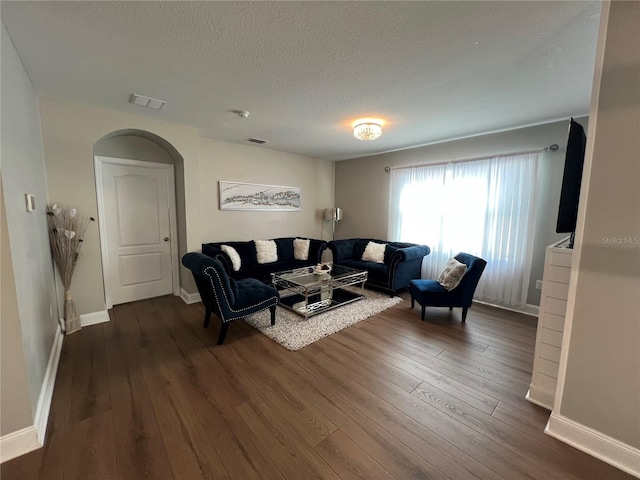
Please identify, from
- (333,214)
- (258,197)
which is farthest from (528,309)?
(258,197)

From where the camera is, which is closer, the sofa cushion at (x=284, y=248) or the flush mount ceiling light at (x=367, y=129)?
the flush mount ceiling light at (x=367, y=129)

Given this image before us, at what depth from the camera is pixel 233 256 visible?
387 cm

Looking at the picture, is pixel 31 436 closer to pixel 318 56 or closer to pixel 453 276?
pixel 318 56

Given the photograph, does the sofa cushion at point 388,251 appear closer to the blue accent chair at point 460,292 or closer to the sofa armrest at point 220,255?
the blue accent chair at point 460,292

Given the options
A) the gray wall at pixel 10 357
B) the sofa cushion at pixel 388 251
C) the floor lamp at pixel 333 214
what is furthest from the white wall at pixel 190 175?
the gray wall at pixel 10 357

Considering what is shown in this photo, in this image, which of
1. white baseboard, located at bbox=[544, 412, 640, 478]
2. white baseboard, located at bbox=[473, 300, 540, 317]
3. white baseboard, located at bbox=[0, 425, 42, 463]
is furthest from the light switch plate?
white baseboard, located at bbox=[473, 300, 540, 317]

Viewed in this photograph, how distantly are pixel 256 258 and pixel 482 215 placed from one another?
141 inches

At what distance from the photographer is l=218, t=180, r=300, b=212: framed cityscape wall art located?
4.40m

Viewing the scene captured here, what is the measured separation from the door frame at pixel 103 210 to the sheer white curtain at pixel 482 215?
3848 mm

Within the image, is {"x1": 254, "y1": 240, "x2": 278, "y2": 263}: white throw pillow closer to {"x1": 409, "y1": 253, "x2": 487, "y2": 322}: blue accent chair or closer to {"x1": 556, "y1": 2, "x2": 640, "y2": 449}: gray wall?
{"x1": 409, "y1": 253, "x2": 487, "y2": 322}: blue accent chair

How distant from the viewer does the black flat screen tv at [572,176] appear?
1737mm

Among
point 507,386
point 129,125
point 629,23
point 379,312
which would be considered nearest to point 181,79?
point 129,125

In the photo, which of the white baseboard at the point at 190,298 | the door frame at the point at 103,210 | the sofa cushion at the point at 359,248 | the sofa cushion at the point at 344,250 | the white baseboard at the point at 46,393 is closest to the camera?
the white baseboard at the point at 46,393

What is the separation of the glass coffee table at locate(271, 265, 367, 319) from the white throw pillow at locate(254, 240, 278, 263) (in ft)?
1.86
